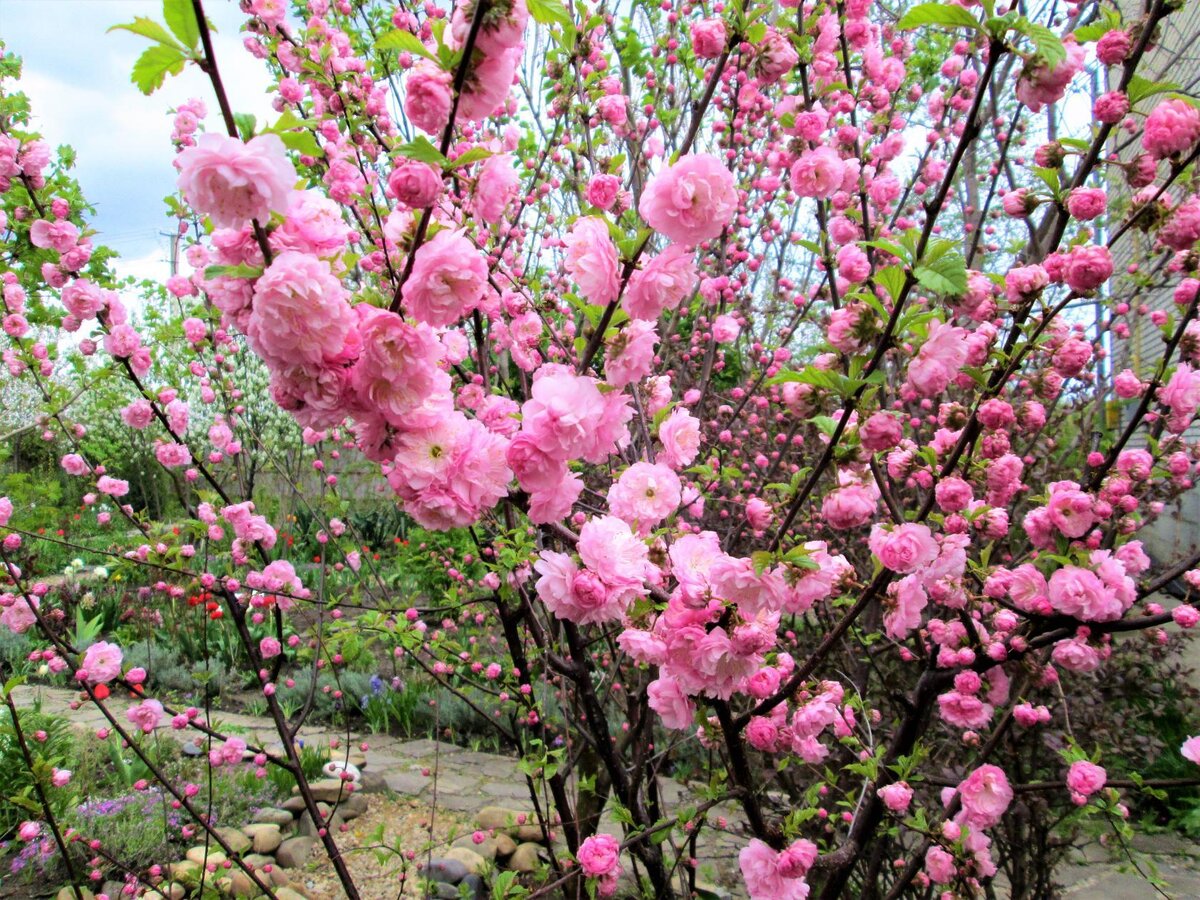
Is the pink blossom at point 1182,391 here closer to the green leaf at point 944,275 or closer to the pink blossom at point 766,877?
the green leaf at point 944,275

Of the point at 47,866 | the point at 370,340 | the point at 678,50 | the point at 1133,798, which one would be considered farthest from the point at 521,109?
the point at 1133,798

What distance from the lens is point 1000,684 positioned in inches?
76.1

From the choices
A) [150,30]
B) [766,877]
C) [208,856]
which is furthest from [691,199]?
[208,856]

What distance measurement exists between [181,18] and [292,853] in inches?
144

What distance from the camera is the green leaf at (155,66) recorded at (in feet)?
2.72

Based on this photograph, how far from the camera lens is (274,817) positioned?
11.8ft

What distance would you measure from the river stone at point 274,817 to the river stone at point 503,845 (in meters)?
1.12

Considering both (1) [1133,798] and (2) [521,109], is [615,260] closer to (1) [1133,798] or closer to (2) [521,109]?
(2) [521,109]

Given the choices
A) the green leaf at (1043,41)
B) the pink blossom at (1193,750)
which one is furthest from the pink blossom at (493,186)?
the pink blossom at (1193,750)

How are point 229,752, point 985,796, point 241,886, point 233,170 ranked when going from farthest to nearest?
point 241,886 < point 229,752 < point 985,796 < point 233,170

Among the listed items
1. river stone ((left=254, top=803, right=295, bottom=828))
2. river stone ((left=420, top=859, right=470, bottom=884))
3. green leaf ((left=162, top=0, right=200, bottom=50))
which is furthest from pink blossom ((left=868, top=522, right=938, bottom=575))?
river stone ((left=254, top=803, right=295, bottom=828))

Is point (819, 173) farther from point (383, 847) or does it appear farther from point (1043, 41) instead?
point (383, 847)

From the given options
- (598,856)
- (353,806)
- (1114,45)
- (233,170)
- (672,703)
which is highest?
(1114,45)

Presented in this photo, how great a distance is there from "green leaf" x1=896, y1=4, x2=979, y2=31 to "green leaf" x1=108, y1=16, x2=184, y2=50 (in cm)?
92
